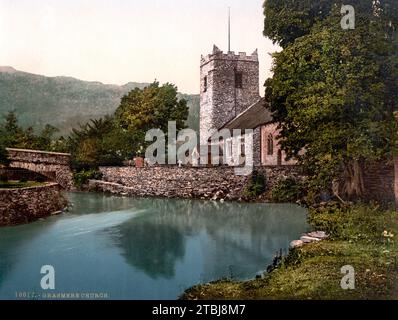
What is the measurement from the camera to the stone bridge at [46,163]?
92.9ft

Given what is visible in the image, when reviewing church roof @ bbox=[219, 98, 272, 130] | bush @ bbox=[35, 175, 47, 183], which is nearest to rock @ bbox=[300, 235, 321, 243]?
church roof @ bbox=[219, 98, 272, 130]

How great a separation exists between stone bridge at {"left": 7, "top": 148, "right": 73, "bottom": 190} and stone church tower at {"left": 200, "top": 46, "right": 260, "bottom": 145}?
58.5 ft

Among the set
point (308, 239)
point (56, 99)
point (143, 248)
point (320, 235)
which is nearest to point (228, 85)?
point (56, 99)

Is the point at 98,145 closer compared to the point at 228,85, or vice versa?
the point at 98,145

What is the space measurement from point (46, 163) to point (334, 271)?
25027 mm

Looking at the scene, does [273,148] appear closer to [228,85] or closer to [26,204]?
[228,85]

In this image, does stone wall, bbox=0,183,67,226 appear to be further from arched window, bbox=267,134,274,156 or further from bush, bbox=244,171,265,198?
arched window, bbox=267,134,274,156

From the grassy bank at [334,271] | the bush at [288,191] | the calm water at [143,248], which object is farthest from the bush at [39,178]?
the grassy bank at [334,271]

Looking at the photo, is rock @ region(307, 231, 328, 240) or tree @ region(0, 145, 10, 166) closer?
rock @ region(307, 231, 328, 240)

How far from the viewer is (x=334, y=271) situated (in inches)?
426

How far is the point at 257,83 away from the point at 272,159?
1455 centimetres

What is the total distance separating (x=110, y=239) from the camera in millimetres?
17922

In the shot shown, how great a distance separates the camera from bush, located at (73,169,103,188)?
36350 millimetres

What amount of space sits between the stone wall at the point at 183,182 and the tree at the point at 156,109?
8.93m
